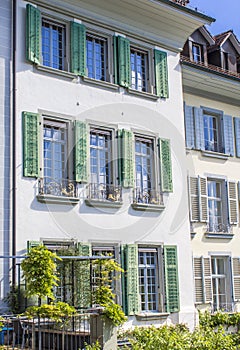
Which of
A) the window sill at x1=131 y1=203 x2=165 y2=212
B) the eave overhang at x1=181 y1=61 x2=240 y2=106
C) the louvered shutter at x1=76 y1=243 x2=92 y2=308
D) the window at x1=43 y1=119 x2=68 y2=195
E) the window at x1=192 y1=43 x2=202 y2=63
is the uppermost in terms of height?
the window at x1=192 y1=43 x2=202 y2=63

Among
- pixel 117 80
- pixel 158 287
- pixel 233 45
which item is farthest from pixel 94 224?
pixel 233 45

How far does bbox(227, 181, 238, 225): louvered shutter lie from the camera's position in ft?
69.5

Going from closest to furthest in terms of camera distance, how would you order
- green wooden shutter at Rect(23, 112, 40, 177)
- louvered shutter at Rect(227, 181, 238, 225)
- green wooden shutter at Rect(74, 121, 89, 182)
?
green wooden shutter at Rect(23, 112, 40, 177) < green wooden shutter at Rect(74, 121, 89, 182) < louvered shutter at Rect(227, 181, 238, 225)

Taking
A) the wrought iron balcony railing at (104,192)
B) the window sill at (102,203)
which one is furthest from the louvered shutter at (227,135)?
the window sill at (102,203)

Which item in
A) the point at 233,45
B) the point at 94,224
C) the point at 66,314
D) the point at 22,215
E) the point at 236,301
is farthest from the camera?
the point at 233,45

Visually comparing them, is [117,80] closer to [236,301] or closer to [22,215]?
[22,215]

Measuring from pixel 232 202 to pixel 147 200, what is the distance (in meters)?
4.71

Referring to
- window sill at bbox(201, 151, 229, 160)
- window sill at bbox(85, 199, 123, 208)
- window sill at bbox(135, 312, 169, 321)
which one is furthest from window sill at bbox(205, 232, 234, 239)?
window sill at bbox(85, 199, 123, 208)

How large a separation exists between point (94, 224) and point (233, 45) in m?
10.4

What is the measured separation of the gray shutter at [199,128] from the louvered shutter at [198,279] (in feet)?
11.8

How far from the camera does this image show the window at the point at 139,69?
18.4 meters

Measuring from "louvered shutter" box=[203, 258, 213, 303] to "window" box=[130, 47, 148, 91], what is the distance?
18.7 ft

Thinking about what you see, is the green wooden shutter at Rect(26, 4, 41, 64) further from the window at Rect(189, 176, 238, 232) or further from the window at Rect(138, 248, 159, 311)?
the window at Rect(189, 176, 238, 232)

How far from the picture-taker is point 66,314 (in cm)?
1270
